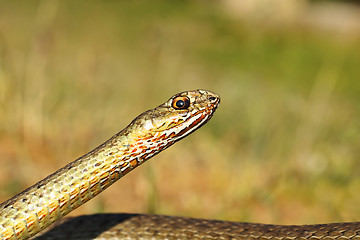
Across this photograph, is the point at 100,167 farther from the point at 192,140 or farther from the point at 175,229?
the point at 192,140

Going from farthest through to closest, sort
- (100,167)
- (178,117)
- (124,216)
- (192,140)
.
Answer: (192,140) → (124,216) → (178,117) → (100,167)

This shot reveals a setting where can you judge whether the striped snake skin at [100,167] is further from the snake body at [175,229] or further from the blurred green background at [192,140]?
the blurred green background at [192,140]

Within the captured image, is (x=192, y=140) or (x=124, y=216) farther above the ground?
(x=192, y=140)

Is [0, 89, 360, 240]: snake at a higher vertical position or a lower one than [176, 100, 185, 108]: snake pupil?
lower

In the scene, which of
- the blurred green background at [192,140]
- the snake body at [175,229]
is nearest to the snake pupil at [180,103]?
the snake body at [175,229]

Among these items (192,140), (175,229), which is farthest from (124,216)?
(192,140)

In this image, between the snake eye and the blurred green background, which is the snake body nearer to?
the snake eye

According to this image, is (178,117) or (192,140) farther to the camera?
(192,140)

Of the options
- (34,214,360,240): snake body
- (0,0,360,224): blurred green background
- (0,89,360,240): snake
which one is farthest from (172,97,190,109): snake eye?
(0,0,360,224): blurred green background

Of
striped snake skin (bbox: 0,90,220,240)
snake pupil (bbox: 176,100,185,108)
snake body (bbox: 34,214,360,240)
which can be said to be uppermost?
snake pupil (bbox: 176,100,185,108)
